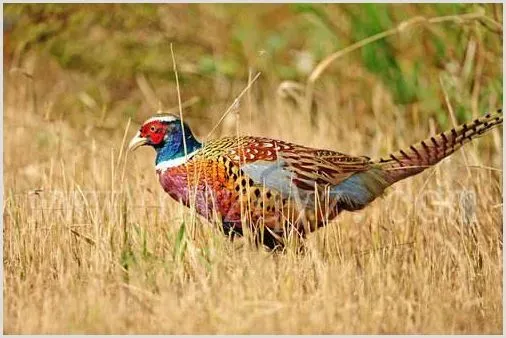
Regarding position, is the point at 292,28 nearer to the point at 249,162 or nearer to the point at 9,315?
the point at 249,162

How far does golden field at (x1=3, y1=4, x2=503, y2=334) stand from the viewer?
17.5ft

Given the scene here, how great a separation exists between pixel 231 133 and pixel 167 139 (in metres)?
3.81

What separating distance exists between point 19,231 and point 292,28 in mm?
5409

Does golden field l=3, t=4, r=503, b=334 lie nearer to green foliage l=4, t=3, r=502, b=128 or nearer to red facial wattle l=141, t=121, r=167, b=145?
green foliage l=4, t=3, r=502, b=128

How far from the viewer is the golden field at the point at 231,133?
5328mm

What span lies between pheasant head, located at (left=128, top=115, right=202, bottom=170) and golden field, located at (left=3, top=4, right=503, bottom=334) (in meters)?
0.13

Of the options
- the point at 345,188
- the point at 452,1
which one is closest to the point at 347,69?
the point at 452,1

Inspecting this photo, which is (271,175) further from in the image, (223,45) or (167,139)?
(223,45)

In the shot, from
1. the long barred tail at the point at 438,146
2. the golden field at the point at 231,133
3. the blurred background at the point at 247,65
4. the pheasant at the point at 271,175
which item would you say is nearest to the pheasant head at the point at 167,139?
the pheasant at the point at 271,175

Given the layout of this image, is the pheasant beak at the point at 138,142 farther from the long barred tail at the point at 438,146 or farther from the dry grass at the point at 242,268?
the long barred tail at the point at 438,146

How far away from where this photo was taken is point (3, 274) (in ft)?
19.6

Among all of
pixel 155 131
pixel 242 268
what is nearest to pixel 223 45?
pixel 155 131

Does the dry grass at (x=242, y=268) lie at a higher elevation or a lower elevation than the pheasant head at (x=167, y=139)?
lower

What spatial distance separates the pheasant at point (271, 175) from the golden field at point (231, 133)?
0.45 feet
